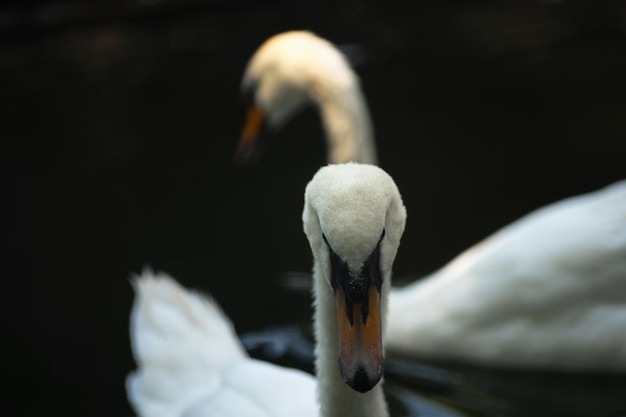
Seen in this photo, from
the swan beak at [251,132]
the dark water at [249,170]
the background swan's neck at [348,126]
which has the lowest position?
the dark water at [249,170]

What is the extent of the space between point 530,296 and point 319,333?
143 centimetres

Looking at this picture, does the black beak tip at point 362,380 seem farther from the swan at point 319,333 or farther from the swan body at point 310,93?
the swan body at point 310,93

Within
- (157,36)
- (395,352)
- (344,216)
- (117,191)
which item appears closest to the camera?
(344,216)

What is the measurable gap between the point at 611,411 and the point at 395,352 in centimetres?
88

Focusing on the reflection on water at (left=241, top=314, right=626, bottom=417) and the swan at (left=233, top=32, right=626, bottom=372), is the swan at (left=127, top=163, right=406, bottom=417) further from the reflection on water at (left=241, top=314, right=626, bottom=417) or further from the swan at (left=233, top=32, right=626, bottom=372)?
the swan at (left=233, top=32, right=626, bottom=372)

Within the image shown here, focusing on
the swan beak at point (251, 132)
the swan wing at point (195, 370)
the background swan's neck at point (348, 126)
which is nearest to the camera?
the swan wing at point (195, 370)

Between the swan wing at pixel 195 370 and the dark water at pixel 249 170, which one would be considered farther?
the dark water at pixel 249 170

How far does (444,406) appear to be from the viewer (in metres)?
3.78

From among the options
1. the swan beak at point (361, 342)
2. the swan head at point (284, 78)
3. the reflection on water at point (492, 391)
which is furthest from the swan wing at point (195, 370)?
the swan head at point (284, 78)

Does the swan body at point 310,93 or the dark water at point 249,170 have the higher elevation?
the swan body at point 310,93

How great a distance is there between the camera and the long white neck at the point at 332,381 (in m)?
2.48

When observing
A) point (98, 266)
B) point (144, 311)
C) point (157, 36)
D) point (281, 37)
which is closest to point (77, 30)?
point (157, 36)

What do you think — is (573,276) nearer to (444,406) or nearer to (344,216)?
(444,406)

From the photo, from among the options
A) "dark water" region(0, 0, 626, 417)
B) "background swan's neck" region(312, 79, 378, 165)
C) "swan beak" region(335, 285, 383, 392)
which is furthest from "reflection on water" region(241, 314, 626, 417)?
"swan beak" region(335, 285, 383, 392)
